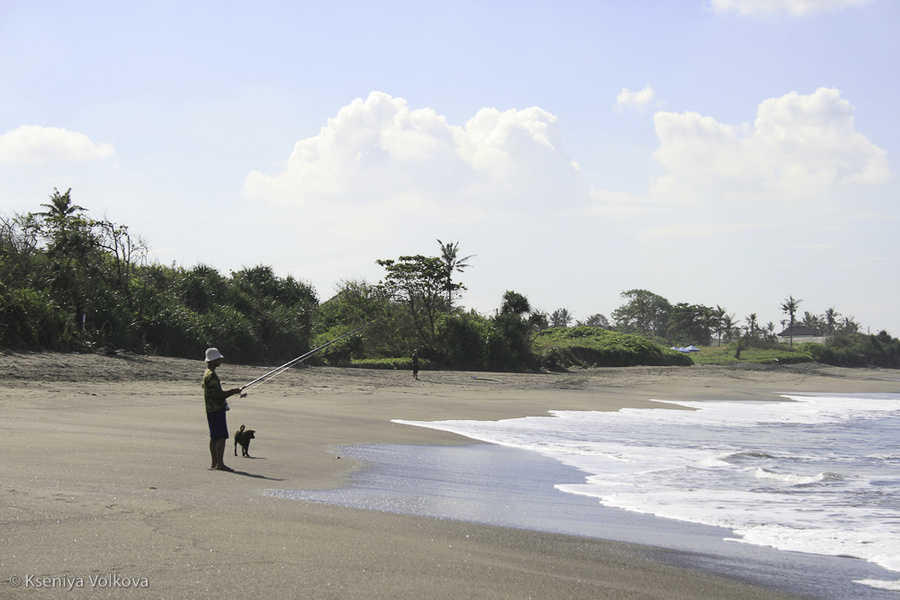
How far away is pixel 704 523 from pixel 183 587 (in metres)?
4.86

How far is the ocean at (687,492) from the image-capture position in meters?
5.46

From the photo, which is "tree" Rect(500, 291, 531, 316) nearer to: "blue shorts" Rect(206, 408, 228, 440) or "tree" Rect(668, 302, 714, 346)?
"blue shorts" Rect(206, 408, 228, 440)

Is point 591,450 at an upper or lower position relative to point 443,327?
lower

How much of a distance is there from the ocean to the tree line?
10.7 m

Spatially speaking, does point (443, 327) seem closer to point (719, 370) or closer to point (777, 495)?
point (719, 370)

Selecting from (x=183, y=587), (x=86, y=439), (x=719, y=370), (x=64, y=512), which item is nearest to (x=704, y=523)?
(x=183, y=587)

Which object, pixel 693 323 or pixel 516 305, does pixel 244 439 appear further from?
pixel 693 323

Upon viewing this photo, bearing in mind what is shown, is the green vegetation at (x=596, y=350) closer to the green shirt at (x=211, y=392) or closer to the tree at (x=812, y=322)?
the green shirt at (x=211, y=392)

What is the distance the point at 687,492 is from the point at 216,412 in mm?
5303

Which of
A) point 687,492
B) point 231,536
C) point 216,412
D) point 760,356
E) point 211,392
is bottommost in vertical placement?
point 687,492

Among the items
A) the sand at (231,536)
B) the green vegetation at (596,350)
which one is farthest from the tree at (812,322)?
the sand at (231,536)

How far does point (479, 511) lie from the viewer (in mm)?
6129

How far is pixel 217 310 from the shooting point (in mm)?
24703

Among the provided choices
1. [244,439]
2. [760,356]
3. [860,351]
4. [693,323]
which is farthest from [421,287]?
[693,323]
